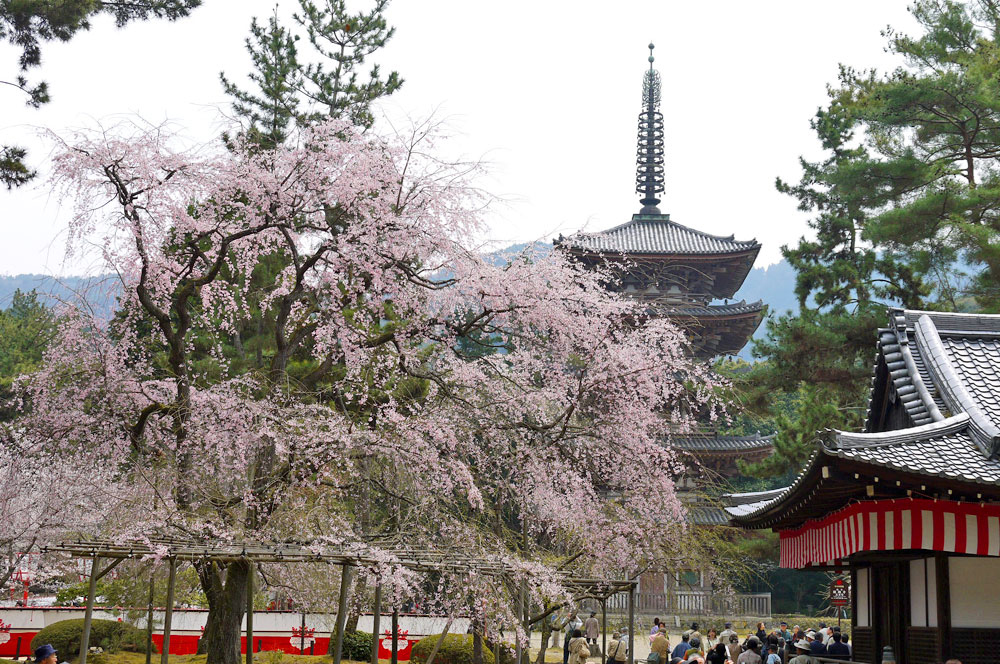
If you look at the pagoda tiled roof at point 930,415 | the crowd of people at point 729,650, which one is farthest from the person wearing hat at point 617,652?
the pagoda tiled roof at point 930,415

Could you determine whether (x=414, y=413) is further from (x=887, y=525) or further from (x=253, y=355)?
(x=253, y=355)

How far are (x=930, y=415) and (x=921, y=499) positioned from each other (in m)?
1.52

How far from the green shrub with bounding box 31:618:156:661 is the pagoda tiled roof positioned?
12.4 meters

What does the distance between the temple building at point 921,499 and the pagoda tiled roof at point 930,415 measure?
14 millimetres

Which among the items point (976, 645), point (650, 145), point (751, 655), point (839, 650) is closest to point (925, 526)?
point (976, 645)

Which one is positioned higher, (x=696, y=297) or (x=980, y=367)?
(x=696, y=297)

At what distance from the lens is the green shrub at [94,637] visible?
56.7 feet

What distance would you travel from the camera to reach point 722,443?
1231 inches

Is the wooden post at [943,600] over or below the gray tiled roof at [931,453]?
below

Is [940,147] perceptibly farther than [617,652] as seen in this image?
Yes

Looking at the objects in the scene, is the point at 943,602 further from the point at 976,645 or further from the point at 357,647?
the point at 357,647

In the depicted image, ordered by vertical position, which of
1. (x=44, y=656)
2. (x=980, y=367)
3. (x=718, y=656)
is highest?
(x=980, y=367)

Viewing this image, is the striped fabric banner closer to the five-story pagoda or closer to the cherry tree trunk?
the cherry tree trunk

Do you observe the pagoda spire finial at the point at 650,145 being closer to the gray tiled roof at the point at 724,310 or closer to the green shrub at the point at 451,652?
the gray tiled roof at the point at 724,310
